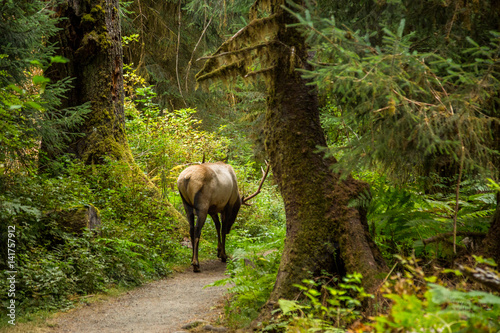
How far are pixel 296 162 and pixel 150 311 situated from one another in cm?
313

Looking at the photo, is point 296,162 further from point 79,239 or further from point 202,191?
point 202,191

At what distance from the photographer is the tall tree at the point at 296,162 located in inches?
189

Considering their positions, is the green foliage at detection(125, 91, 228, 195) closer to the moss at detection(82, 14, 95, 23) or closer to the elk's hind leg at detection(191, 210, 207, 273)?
the elk's hind leg at detection(191, 210, 207, 273)

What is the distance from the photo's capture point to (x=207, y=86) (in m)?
5.57

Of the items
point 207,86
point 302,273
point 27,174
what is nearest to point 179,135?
point 27,174

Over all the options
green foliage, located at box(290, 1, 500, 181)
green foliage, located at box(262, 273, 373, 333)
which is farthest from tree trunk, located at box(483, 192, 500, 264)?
green foliage, located at box(262, 273, 373, 333)

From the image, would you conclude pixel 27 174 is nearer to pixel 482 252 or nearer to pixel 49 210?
pixel 49 210

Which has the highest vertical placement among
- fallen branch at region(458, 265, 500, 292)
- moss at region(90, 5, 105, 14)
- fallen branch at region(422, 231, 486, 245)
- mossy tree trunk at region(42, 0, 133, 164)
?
moss at region(90, 5, 105, 14)

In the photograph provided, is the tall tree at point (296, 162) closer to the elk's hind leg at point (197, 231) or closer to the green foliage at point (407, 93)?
the green foliage at point (407, 93)

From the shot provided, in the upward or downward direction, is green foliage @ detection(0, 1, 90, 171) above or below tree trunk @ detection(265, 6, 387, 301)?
above

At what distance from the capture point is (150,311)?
623 centimetres

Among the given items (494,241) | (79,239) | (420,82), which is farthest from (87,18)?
(494,241)

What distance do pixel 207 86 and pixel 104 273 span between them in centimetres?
369

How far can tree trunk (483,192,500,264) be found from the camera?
4.15 m
